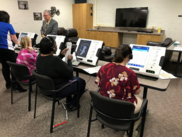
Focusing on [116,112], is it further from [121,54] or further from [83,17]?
[83,17]

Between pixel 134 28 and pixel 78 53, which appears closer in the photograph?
pixel 78 53

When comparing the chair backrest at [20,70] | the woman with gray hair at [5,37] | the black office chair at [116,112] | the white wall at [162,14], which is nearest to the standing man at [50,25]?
the woman with gray hair at [5,37]

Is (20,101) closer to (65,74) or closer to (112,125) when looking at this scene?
(65,74)

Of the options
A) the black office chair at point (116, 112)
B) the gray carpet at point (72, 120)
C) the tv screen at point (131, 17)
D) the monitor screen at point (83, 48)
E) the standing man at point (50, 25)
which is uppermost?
the tv screen at point (131, 17)

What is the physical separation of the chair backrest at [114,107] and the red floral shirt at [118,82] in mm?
155

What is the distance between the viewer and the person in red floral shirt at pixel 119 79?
129 centimetres

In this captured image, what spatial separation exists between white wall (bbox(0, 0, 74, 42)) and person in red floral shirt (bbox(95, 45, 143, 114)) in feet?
17.7

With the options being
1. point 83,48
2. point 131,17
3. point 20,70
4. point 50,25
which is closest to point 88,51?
point 83,48

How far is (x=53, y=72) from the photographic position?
1714 mm

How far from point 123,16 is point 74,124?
17.7 feet

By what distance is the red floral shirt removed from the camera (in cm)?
129

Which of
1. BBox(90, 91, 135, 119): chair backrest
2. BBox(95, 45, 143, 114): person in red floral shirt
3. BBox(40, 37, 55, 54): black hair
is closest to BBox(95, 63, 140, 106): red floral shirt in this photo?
BBox(95, 45, 143, 114): person in red floral shirt

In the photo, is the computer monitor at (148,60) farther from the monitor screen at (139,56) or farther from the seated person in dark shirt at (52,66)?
the seated person in dark shirt at (52,66)

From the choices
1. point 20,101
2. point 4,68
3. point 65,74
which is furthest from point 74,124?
point 4,68
